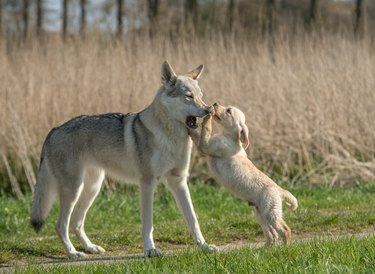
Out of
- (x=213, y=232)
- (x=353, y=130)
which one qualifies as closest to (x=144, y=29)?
(x=353, y=130)

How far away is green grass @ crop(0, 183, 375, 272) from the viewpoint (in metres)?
6.98

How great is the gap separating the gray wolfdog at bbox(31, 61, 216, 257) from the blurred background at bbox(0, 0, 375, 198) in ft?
12.6

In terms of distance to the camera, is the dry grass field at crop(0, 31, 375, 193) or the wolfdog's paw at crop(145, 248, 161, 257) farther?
the dry grass field at crop(0, 31, 375, 193)

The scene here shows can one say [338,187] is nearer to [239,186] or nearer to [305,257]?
[239,186]

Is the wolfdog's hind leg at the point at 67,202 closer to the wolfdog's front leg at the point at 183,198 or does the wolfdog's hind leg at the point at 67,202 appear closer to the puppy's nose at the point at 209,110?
the wolfdog's front leg at the point at 183,198

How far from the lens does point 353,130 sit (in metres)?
12.2

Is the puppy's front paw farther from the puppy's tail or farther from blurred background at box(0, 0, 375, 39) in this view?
blurred background at box(0, 0, 375, 39)

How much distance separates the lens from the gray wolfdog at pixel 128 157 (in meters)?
6.56

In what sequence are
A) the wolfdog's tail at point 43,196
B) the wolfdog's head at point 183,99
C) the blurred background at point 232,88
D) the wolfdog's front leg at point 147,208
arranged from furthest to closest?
the blurred background at point 232,88 < the wolfdog's tail at point 43,196 < the wolfdog's front leg at point 147,208 < the wolfdog's head at point 183,99

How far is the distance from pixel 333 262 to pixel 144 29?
384 inches

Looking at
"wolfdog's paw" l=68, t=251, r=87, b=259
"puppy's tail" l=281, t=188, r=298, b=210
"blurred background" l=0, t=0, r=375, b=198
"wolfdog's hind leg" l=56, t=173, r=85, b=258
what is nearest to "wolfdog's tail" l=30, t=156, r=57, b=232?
"wolfdog's hind leg" l=56, t=173, r=85, b=258

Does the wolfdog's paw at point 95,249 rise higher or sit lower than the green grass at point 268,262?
lower

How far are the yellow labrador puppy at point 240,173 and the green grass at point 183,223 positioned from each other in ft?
1.66

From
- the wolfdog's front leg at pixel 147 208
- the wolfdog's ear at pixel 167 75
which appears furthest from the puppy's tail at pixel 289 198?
the wolfdog's ear at pixel 167 75
